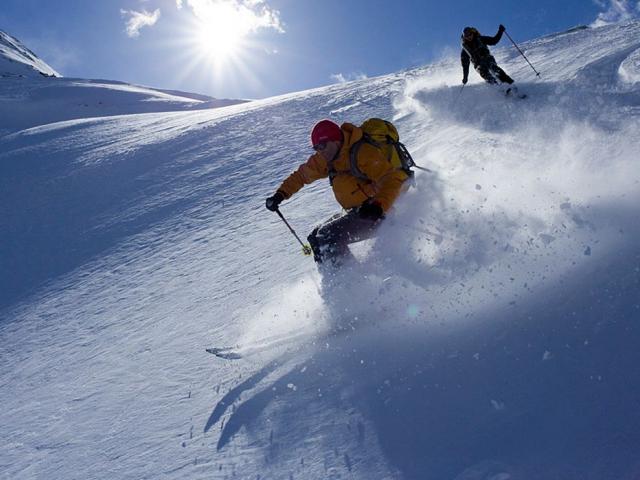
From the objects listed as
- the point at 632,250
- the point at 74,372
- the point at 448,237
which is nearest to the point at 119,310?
the point at 74,372

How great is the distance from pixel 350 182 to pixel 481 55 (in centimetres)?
857

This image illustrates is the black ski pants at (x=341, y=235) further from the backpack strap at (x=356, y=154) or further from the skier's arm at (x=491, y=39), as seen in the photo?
the skier's arm at (x=491, y=39)

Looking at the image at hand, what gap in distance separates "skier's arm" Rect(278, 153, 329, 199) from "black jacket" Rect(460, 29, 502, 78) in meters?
8.20

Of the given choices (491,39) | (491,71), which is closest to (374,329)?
(491,71)

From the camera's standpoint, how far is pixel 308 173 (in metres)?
5.63

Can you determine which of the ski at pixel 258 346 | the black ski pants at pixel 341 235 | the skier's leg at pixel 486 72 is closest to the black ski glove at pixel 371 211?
the black ski pants at pixel 341 235

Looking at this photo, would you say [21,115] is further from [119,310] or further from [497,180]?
[497,180]

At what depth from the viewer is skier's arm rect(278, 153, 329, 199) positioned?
5.50m

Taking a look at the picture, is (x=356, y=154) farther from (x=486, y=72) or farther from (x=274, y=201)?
(x=486, y=72)

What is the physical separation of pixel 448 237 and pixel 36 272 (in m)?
6.77

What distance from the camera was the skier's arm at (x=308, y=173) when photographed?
550cm

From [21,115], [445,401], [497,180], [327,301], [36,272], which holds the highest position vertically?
[21,115]

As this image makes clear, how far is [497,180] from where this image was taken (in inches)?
218

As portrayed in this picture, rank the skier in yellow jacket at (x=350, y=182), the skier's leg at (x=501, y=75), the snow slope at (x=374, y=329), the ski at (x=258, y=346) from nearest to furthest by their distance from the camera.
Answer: the snow slope at (x=374, y=329) < the ski at (x=258, y=346) < the skier in yellow jacket at (x=350, y=182) < the skier's leg at (x=501, y=75)
